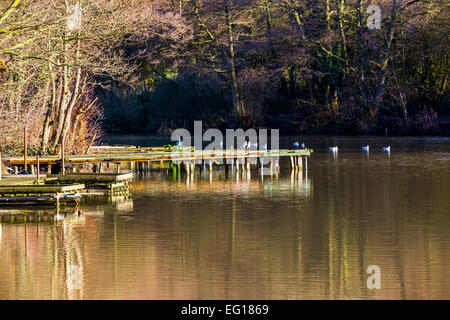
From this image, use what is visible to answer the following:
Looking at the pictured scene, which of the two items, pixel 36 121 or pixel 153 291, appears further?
pixel 36 121

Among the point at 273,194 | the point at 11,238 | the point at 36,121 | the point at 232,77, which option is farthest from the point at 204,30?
the point at 11,238

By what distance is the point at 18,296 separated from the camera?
12.6m

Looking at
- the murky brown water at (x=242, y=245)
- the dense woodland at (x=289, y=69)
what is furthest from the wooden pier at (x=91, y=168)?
the dense woodland at (x=289, y=69)

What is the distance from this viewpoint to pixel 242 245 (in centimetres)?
1656

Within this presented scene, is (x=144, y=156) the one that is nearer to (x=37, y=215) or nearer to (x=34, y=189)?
(x=34, y=189)

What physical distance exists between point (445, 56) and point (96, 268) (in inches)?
1723

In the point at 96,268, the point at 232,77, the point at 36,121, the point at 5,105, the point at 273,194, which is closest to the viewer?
the point at 96,268

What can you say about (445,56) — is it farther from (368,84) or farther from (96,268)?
(96,268)

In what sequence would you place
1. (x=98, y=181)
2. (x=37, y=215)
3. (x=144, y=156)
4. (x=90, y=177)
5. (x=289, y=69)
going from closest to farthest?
(x=37, y=215) → (x=98, y=181) → (x=90, y=177) → (x=144, y=156) → (x=289, y=69)

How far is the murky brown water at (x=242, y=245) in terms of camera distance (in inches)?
515

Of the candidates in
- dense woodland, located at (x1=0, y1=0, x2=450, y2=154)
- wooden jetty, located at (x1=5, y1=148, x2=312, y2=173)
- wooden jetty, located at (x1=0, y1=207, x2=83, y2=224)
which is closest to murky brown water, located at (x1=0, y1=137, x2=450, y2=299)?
wooden jetty, located at (x1=0, y1=207, x2=83, y2=224)

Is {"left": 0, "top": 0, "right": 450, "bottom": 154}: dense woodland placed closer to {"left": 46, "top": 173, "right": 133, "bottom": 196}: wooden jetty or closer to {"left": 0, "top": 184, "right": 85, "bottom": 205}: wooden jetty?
{"left": 46, "top": 173, "right": 133, "bottom": 196}: wooden jetty

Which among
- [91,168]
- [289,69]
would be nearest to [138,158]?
[91,168]

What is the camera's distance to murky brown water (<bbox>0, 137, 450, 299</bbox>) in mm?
13078
